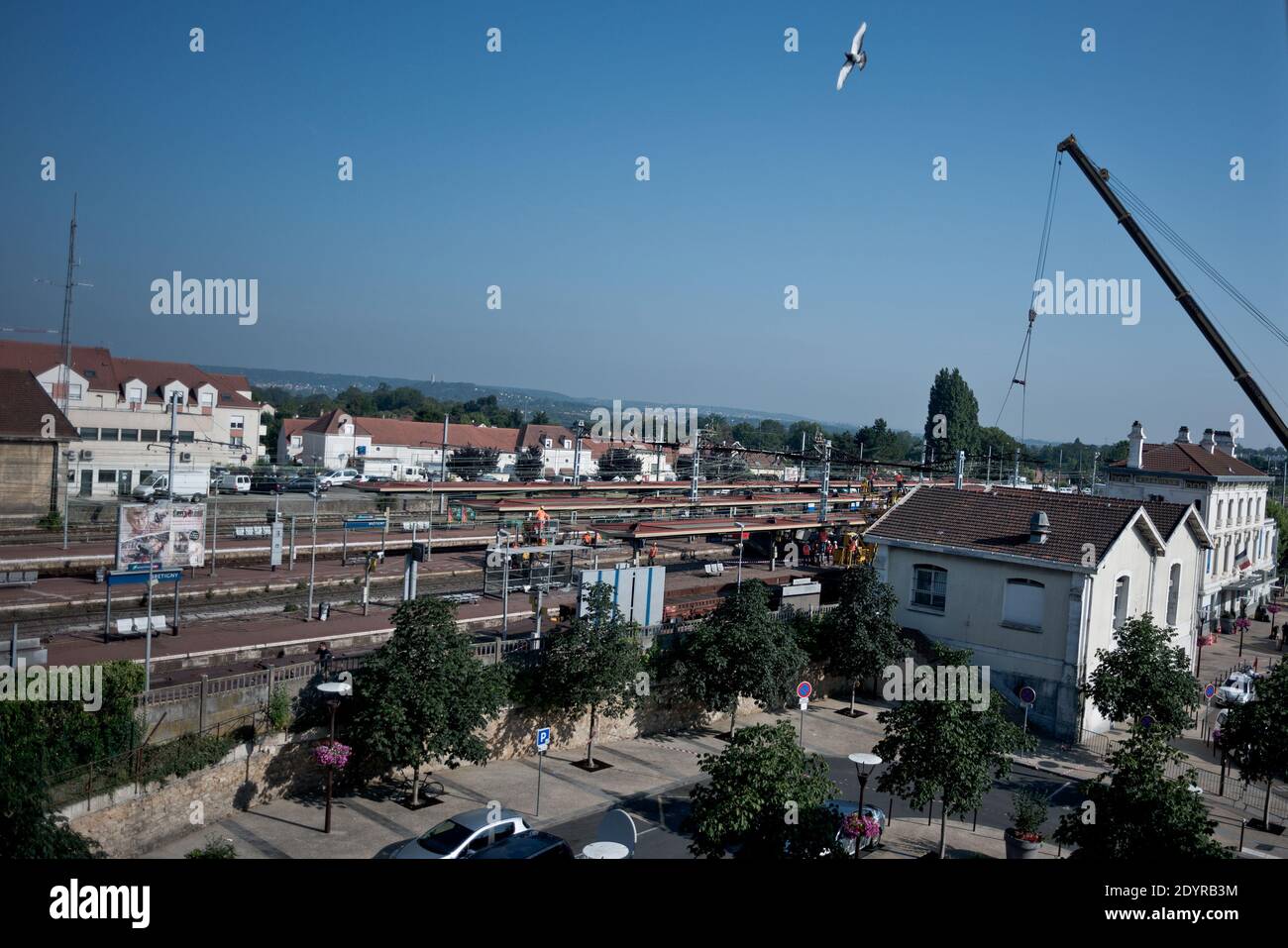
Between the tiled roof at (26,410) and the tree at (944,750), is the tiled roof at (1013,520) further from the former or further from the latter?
the tiled roof at (26,410)

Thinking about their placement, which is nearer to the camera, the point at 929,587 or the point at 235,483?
the point at 929,587

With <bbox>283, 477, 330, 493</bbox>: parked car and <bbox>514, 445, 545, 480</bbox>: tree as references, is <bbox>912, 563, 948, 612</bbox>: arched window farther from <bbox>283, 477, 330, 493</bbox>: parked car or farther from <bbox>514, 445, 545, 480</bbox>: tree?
<bbox>514, 445, 545, 480</bbox>: tree

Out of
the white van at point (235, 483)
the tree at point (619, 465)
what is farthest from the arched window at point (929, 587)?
the tree at point (619, 465)

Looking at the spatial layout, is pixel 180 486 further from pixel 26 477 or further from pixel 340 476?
pixel 340 476

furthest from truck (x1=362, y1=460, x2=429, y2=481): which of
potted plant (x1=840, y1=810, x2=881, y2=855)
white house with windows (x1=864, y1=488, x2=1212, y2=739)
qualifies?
potted plant (x1=840, y1=810, x2=881, y2=855)

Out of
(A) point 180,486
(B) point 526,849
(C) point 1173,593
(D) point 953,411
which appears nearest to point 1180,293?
(C) point 1173,593

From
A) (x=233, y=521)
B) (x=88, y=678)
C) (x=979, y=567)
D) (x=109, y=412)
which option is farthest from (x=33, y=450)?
(x=979, y=567)
